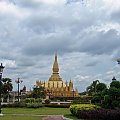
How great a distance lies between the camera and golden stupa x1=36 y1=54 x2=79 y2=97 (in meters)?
82.1

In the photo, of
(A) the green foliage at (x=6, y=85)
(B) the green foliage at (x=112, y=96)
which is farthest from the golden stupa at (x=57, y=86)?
(B) the green foliage at (x=112, y=96)

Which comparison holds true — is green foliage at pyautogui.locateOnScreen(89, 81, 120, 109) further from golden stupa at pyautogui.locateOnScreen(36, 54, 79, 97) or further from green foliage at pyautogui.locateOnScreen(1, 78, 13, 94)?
golden stupa at pyautogui.locateOnScreen(36, 54, 79, 97)

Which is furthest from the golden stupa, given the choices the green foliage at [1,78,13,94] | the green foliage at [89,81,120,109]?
the green foliage at [89,81,120,109]

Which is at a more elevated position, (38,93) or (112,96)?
(38,93)

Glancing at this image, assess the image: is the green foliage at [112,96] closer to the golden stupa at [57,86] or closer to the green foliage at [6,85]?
the green foliage at [6,85]

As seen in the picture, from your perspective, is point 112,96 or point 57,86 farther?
point 57,86

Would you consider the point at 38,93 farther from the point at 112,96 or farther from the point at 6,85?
the point at 112,96

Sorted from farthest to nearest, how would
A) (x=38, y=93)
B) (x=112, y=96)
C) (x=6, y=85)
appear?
(x=38, y=93)
(x=6, y=85)
(x=112, y=96)

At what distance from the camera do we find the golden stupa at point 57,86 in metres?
82.1

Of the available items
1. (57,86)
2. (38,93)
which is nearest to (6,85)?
(38,93)

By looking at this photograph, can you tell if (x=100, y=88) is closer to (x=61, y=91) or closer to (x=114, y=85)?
(x=114, y=85)

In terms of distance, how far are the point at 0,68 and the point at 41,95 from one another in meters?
45.9

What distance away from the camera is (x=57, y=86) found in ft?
278

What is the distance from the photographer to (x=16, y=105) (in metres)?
48.0
